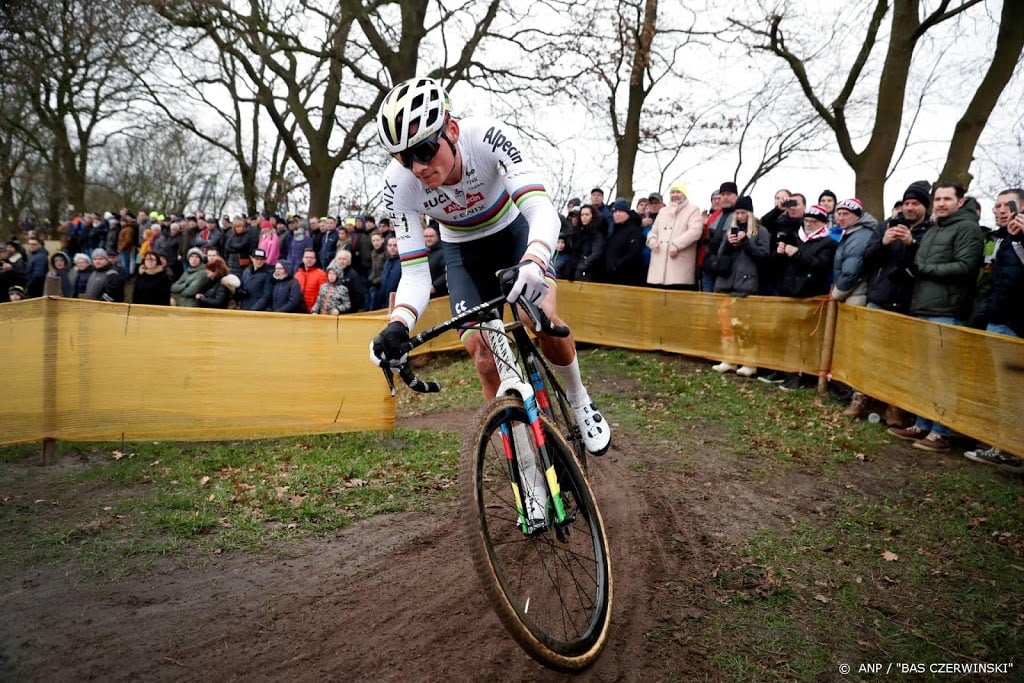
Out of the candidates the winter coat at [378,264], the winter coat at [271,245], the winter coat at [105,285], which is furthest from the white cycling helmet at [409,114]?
the winter coat at [271,245]

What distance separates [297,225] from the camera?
54.5 ft

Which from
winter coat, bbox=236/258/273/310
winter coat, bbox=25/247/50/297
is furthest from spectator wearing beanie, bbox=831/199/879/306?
winter coat, bbox=25/247/50/297

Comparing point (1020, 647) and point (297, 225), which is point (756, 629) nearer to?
point (1020, 647)

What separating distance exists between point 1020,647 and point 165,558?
523 cm

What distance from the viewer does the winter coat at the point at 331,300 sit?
→ 1219cm

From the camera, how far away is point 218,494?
19.9 ft

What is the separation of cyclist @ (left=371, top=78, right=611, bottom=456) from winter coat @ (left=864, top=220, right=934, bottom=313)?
551 cm

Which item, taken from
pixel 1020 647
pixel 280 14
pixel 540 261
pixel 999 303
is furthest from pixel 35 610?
pixel 280 14

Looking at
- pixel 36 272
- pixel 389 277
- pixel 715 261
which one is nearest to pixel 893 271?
pixel 715 261

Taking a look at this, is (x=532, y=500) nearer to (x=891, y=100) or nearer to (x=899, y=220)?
(x=899, y=220)

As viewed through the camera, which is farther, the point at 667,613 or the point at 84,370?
the point at 84,370

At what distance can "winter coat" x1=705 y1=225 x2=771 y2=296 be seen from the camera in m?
10.5

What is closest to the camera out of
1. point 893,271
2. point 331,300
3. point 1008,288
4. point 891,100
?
point 1008,288

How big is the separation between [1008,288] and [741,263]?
4.08 m
